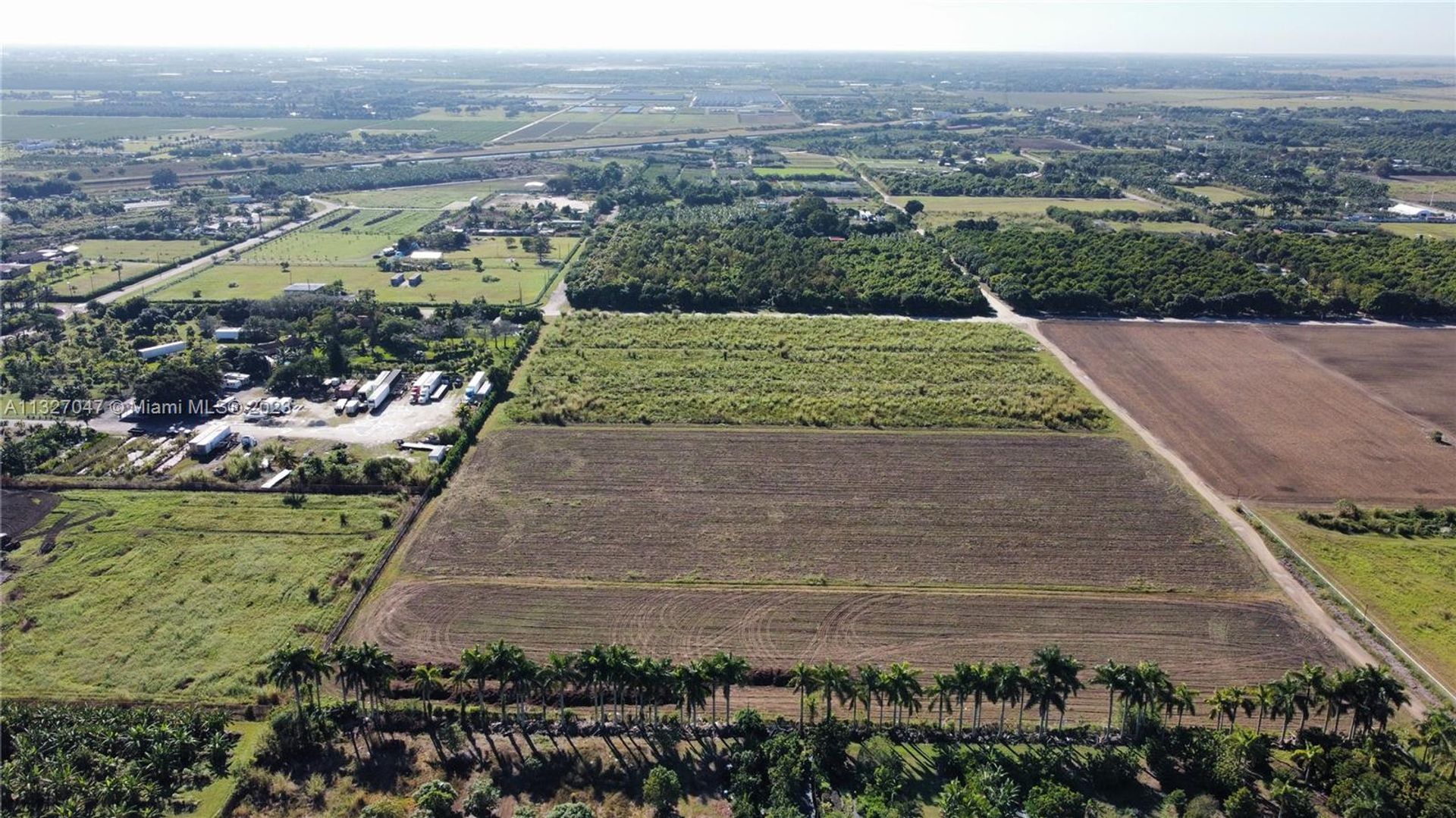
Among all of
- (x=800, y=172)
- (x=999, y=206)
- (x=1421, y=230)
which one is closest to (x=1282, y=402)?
(x=999, y=206)

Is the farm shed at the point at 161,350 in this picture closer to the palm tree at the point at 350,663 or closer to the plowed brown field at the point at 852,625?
the plowed brown field at the point at 852,625

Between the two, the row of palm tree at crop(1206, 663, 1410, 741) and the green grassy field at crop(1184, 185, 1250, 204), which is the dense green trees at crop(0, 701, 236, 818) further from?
the green grassy field at crop(1184, 185, 1250, 204)

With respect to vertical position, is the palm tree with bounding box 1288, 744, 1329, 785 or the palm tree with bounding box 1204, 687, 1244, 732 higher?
the palm tree with bounding box 1204, 687, 1244, 732

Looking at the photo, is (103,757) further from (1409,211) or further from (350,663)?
(1409,211)

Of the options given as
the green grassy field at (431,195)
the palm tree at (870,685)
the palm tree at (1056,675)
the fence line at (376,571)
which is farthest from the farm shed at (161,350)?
the palm tree at (1056,675)

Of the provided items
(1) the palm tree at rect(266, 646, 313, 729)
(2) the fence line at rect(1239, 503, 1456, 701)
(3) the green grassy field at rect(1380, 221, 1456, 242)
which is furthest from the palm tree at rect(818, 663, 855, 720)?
(3) the green grassy field at rect(1380, 221, 1456, 242)

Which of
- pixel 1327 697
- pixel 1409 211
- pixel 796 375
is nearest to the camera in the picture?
pixel 1327 697
